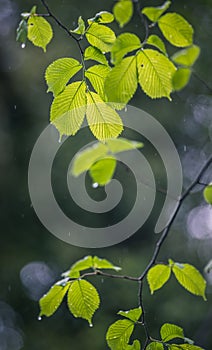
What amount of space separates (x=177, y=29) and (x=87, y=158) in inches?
9.8

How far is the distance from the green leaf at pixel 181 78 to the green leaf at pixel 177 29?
0.09 m

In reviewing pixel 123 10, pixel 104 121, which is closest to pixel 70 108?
pixel 104 121

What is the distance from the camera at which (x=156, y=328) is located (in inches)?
150

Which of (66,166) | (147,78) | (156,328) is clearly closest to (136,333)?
(156,328)

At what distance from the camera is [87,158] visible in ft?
1.80

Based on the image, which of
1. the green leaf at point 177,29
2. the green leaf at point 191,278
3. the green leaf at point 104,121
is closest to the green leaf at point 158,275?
the green leaf at point 191,278

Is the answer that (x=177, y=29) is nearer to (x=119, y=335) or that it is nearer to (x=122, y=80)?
(x=122, y=80)

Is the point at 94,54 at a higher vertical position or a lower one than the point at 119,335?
higher

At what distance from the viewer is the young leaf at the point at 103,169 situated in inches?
23.0

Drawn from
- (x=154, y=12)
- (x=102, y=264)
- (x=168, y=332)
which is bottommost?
(x=168, y=332)

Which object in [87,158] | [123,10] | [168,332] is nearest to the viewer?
[87,158]

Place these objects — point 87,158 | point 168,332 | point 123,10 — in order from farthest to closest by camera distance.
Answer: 1. point 168,332
2. point 123,10
3. point 87,158

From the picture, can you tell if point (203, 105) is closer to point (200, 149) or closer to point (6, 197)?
point (200, 149)

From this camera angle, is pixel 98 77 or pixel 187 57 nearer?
pixel 187 57
